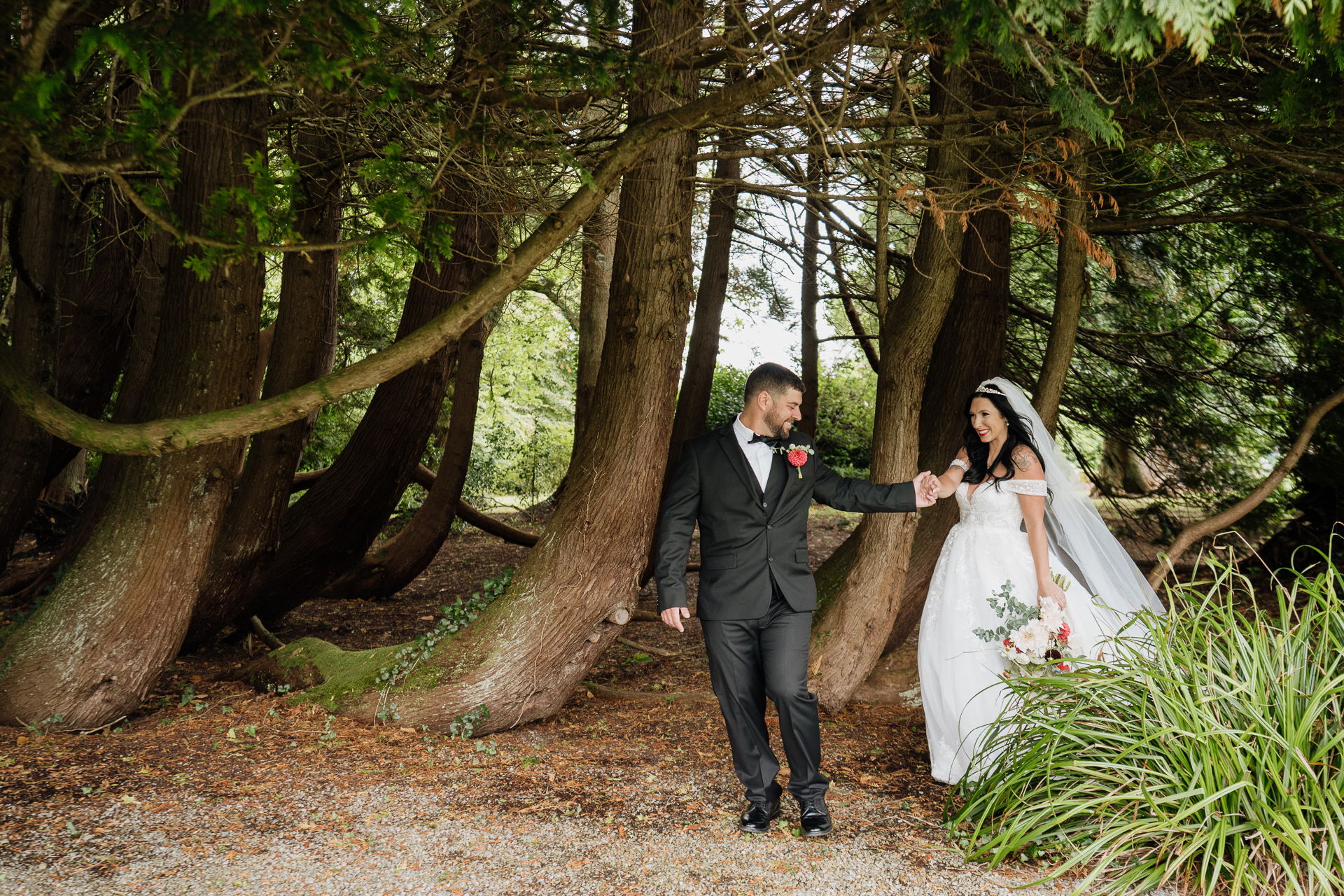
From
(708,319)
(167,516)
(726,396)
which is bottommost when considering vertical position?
(167,516)

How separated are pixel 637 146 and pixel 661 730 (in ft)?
11.3

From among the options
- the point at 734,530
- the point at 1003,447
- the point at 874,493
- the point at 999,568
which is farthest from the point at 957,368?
the point at 734,530

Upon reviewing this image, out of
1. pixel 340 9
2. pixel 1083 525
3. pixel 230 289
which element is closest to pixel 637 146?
pixel 340 9

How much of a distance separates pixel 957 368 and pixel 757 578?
151 inches

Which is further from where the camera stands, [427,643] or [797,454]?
[427,643]

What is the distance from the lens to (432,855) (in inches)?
146

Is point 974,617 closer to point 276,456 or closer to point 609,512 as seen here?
point 609,512

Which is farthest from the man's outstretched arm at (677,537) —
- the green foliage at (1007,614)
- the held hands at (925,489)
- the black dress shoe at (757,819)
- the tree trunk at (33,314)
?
the tree trunk at (33,314)

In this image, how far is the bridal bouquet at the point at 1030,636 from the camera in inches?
180

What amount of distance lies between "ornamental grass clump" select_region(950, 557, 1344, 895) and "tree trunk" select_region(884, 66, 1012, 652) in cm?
291

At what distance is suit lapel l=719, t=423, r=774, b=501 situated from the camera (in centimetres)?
435

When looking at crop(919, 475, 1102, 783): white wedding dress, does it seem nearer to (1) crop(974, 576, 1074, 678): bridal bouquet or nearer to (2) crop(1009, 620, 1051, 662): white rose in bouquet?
(1) crop(974, 576, 1074, 678): bridal bouquet

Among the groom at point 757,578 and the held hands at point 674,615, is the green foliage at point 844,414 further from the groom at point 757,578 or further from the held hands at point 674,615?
the held hands at point 674,615

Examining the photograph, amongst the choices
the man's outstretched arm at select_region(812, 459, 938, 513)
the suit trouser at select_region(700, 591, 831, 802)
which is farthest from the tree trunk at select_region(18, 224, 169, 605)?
the man's outstretched arm at select_region(812, 459, 938, 513)
